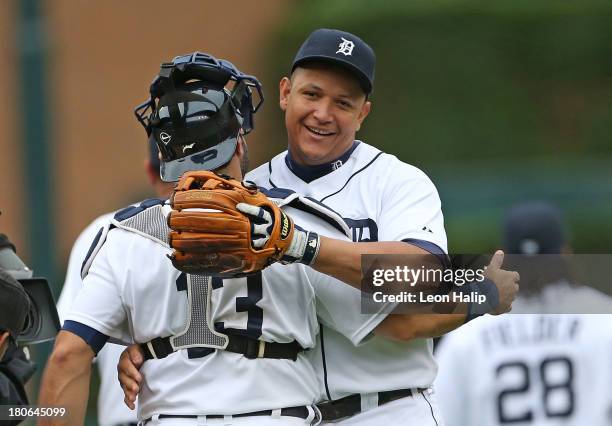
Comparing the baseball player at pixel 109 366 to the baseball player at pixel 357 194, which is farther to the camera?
the baseball player at pixel 109 366

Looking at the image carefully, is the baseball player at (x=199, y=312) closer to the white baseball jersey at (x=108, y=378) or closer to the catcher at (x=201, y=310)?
the catcher at (x=201, y=310)

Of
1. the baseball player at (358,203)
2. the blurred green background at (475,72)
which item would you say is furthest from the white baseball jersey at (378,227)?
the blurred green background at (475,72)

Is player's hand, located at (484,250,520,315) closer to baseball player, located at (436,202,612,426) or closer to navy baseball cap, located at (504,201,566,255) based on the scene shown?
baseball player, located at (436,202,612,426)

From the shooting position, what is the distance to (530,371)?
16.6 ft

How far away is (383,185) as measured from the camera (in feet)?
13.2

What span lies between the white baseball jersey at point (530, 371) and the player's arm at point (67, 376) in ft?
6.15

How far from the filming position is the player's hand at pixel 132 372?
12.5 ft

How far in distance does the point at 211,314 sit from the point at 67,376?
451mm

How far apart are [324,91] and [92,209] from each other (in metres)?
13.6

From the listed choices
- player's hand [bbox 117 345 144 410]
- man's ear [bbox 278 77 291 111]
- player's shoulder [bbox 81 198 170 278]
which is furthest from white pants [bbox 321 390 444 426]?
man's ear [bbox 278 77 291 111]

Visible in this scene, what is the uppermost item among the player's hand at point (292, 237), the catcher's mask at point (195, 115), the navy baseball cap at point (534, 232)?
the catcher's mask at point (195, 115)

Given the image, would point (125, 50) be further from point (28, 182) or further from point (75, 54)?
point (28, 182)

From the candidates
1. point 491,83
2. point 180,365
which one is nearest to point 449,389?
point 180,365

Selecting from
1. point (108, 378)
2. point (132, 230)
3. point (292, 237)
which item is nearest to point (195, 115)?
point (132, 230)
